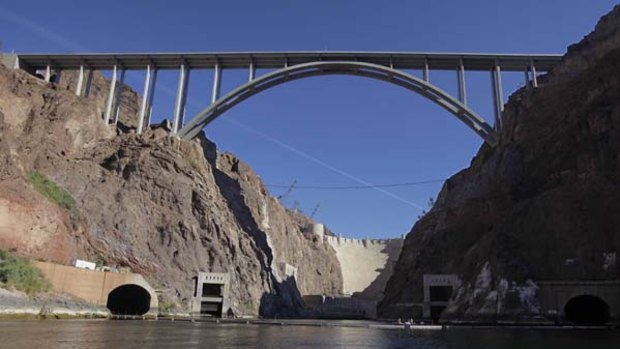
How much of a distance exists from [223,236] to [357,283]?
97.1 meters

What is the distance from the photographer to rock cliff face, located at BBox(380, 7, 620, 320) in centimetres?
5750

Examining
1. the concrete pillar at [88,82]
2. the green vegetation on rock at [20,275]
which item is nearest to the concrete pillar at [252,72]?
the concrete pillar at [88,82]

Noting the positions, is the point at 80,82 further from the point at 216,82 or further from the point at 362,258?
the point at 362,258

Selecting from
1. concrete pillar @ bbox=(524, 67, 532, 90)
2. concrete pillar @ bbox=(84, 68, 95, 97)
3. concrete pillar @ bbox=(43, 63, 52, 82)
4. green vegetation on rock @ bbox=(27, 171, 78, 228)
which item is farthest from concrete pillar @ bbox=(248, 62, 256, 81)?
concrete pillar @ bbox=(524, 67, 532, 90)

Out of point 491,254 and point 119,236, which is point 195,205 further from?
point 491,254

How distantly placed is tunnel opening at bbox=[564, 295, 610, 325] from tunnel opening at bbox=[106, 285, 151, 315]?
1957 inches

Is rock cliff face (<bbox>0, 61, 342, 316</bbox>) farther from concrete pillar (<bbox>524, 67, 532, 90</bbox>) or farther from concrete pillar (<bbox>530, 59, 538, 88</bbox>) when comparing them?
concrete pillar (<bbox>530, 59, 538, 88</bbox>)

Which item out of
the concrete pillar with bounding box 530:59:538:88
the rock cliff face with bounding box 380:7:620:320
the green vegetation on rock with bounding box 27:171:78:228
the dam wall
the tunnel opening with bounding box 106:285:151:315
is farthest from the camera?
the dam wall

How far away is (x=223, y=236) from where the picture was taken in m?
91.4

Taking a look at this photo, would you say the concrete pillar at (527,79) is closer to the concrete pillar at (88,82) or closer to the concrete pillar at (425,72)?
the concrete pillar at (425,72)

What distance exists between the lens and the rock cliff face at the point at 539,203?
57.5m

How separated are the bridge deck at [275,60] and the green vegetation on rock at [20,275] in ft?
152

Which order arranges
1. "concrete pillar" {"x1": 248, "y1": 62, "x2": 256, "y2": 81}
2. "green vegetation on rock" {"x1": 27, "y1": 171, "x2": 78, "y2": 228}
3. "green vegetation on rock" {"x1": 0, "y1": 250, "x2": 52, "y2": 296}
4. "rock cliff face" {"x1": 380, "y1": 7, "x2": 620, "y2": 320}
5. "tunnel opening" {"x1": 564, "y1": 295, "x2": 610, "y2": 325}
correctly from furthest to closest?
"concrete pillar" {"x1": 248, "y1": 62, "x2": 256, "y2": 81}
"green vegetation on rock" {"x1": 27, "y1": 171, "x2": 78, "y2": 228}
"rock cliff face" {"x1": 380, "y1": 7, "x2": 620, "y2": 320}
"tunnel opening" {"x1": 564, "y1": 295, "x2": 610, "y2": 325}
"green vegetation on rock" {"x1": 0, "y1": 250, "x2": 52, "y2": 296}

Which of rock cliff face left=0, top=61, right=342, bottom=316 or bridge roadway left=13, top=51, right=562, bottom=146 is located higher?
bridge roadway left=13, top=51, right=562, bottom=146
